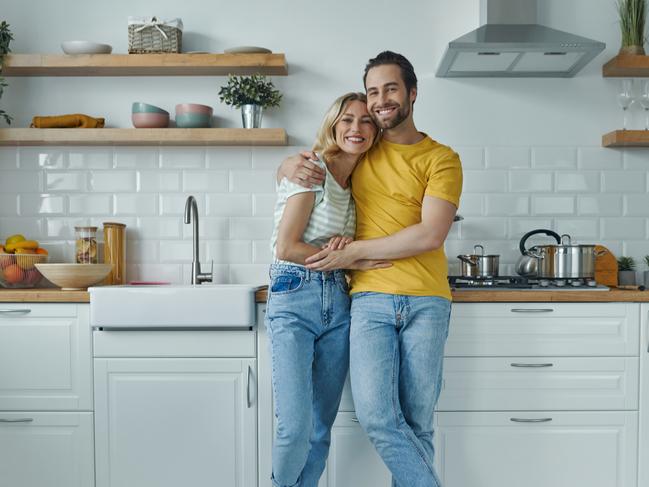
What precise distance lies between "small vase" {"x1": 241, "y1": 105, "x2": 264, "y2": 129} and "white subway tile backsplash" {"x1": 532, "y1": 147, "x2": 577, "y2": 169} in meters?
1.26

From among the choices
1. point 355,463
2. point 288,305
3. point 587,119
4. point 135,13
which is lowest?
point 355,463

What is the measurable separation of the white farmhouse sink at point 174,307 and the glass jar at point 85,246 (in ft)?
1.95

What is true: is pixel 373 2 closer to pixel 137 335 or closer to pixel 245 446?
pixel 137 335

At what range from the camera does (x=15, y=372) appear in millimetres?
2605

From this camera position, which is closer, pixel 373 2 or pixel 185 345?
pixel 185 345

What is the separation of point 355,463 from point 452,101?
1.65m

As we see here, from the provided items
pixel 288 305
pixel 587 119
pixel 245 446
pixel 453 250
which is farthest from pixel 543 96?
pixel 245 446

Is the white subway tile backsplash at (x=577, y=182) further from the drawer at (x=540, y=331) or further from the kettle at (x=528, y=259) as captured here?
the drawer at (x=540, y=331)

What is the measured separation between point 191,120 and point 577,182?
68.9 inches

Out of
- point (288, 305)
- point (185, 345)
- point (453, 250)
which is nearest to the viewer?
point (288, 305)

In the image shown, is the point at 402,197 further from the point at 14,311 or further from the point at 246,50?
the point at 14,311

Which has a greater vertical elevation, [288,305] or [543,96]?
[543,96]

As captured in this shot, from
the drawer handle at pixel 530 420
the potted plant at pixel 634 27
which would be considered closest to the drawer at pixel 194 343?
the drawer handle at pixel 530 420

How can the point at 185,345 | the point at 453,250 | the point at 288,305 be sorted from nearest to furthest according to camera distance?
1. the point at 288,305
2. the point at 185,345
3. the point at 453,250
